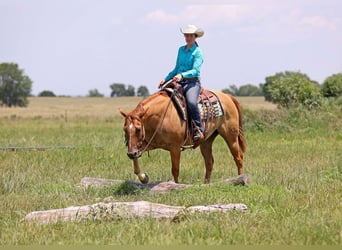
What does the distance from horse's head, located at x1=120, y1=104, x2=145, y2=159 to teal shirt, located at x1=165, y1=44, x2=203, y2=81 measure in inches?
55.5

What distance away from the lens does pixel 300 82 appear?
115ft

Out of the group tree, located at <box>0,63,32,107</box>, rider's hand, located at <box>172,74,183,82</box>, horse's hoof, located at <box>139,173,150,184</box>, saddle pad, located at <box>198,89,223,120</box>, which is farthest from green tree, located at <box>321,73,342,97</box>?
tree, located at <box>0,63,32,107</box>

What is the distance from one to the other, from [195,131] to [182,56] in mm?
1416

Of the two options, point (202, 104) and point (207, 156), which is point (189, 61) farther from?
point (207, 156)

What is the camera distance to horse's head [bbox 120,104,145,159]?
9719 mm

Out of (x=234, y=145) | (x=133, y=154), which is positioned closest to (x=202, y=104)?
(x=234, y=145)

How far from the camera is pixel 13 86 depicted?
99188 mm

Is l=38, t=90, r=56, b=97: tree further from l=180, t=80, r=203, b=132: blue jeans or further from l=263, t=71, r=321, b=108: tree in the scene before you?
l=180, t=80, r=203, b=132: blue jeans

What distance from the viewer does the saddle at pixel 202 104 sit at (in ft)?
35.2

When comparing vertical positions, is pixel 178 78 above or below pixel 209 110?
above

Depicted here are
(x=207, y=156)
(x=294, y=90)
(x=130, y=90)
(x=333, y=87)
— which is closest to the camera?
(x=207, y=156)

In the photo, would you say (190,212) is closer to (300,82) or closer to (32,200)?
(32,200)

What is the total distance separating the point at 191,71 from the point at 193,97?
19.6 inches

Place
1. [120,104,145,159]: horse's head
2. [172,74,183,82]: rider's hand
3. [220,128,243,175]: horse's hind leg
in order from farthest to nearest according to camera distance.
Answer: [220,128,243,175]: horse's hind leg → [172,74,183,82]: rider's hand → [120,104,145,159]: horse's head
